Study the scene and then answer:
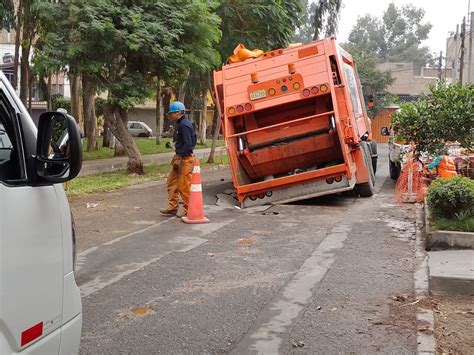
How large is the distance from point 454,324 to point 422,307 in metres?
0.37

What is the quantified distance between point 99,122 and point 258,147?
3032 cm

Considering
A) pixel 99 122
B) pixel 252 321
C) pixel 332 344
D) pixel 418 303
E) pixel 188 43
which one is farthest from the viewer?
pixel 99 122

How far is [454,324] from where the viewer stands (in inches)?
191

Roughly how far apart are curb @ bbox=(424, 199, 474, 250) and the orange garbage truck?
3479mm

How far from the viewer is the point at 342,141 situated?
34.0 feet

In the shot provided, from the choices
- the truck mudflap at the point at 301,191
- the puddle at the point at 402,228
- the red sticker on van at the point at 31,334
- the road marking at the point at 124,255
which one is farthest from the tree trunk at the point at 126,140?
the red sticker on van at the point at 31,334

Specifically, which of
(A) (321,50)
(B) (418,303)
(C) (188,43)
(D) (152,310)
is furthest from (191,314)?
(C) (188,43)

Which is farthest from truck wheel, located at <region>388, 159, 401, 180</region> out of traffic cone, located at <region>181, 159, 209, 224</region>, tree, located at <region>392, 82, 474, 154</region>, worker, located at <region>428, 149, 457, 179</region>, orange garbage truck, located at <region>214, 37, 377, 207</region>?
traffic cone, located at <region>181, 159, 209, 224</region>

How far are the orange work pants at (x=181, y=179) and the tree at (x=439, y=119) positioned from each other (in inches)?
140

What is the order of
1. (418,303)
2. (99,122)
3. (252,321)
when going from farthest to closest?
(99,122)
(418,303)
(252,321)

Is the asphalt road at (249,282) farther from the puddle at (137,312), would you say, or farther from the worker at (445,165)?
the worker at (445,165)

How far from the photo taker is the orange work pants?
9523mm

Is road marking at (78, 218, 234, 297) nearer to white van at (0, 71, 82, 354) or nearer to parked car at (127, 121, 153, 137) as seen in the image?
white van at (0, 71, 82, 354)

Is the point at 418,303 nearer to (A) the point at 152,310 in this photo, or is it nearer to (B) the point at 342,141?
(A) the point at 152,310
